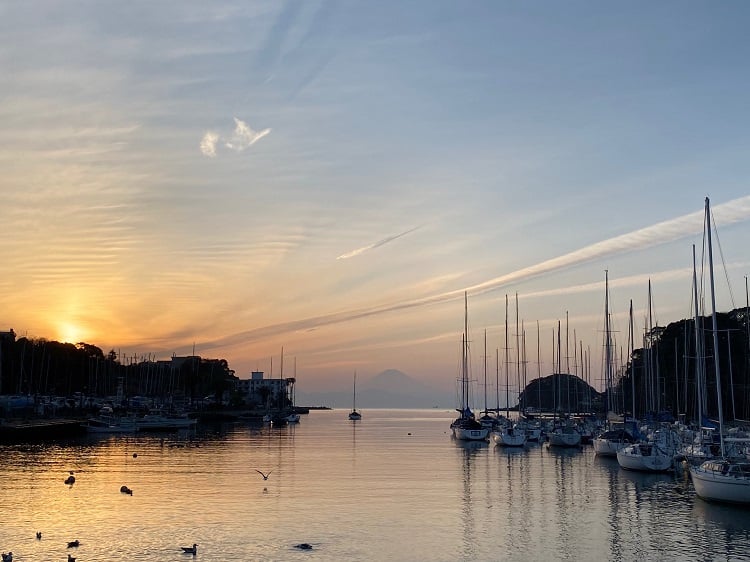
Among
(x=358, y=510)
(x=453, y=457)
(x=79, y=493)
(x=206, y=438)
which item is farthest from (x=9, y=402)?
(x=358, y=510)

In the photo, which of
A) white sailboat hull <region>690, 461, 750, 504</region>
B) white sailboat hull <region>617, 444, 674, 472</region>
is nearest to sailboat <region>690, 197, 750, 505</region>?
white sailboat hull <region>690, 461, 750, 504</region>

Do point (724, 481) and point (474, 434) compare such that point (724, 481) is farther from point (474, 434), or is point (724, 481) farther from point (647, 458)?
point (474, 434)

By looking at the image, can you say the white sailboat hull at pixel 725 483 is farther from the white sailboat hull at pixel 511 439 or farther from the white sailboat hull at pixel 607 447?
the white sailboat hull at pixel 511 439

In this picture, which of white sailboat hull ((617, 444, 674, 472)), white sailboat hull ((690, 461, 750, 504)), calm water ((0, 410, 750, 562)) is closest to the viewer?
calm water ((0, 410, 750, 562))

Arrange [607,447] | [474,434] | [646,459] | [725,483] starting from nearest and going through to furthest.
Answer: [725,483], [646,459], [607,447], [474,434]

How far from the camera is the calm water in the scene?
3428 centimetres

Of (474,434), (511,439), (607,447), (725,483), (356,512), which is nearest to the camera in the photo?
(356,512)

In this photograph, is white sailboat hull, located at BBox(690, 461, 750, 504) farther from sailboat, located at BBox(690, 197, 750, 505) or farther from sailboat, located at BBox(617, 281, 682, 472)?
sailboat, located at BBox(617, 281, 682, 472)

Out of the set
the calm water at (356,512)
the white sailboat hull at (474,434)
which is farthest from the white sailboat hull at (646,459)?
the white sailboat hull at (474,434)

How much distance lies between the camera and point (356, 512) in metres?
44.3

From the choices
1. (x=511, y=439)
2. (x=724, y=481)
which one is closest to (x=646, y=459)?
(x=724, y=481)

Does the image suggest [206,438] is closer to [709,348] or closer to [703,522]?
[709,348]

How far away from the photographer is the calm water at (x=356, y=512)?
34.3 metres

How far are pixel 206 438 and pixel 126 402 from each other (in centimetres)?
6610
